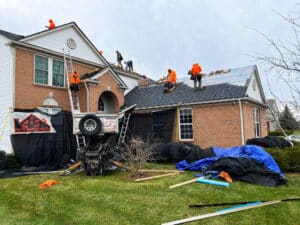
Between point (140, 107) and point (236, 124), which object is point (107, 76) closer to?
point (140, 107)

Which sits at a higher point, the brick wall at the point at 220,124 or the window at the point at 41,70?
the window at the point at 41,70

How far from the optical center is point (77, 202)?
5.60 m

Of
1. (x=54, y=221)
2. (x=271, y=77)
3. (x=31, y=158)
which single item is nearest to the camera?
(x=271, y=77)

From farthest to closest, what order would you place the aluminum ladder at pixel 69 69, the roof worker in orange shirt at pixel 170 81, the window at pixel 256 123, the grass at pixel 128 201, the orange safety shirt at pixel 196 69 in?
the roof worker in orange shirt at pixel 170 81
the orange safety shirt at pixel 196 69
the window at pixel 256 123
the aluminum ladder at pixel 69 69
the grass at pixel 128 201

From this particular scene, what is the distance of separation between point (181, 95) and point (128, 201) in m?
10.9

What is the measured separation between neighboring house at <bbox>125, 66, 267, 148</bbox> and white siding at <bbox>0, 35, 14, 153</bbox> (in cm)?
685

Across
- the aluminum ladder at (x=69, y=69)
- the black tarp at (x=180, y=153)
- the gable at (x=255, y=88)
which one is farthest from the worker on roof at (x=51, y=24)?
the gable at (x=255, y=88)

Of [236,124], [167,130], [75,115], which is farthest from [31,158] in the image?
[236,124]

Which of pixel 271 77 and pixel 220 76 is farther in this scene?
pixel 220 76

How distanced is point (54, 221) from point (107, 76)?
12.2 metres

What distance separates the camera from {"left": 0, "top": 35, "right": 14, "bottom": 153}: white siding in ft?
38.2

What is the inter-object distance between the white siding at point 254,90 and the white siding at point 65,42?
35.3ft

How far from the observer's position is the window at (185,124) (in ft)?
47.9

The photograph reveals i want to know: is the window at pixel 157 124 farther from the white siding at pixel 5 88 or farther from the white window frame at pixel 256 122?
the white siding at pixel 5 88
